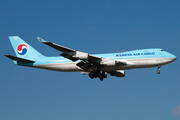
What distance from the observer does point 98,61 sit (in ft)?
138

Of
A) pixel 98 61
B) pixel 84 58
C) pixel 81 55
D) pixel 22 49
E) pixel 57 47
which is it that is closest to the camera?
pixel 57 47

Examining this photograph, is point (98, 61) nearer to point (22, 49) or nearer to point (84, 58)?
point (84, 58)

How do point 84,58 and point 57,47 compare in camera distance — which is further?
point 84,58

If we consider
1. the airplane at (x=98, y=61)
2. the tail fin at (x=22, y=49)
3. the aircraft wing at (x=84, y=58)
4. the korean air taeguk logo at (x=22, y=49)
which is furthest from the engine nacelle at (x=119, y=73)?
the korean air taeguk logo at (x=22, y=49)

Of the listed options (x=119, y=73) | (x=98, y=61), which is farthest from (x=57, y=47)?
(x=119, y=73)

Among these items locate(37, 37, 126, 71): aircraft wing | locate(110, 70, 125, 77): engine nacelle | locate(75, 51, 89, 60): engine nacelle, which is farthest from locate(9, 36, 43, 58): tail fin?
locate(110, 70, 125, 77): engine nacelle

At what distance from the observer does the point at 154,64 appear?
42.3 meters

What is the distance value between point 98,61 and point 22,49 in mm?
15120

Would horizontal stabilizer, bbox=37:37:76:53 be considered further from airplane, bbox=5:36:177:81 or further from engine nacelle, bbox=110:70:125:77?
engine nacelle, bbox=110:70:125:77

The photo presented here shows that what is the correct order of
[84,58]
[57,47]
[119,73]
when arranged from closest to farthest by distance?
[57,47], [84,58], [119,73]

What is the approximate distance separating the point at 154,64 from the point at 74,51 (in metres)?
12.6

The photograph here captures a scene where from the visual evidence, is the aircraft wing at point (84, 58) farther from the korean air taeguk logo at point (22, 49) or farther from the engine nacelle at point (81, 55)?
the korean air taeguk logo at point (22, 49)

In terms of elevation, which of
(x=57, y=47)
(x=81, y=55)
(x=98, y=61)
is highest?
(x=57, y=47)

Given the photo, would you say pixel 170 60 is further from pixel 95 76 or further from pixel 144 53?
pixel 95 76
